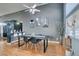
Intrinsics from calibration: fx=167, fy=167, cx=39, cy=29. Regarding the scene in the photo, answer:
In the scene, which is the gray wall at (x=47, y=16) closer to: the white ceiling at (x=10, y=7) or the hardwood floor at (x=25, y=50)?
the white ceiling at (x=10, y=7)

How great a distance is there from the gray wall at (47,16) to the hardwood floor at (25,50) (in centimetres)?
21

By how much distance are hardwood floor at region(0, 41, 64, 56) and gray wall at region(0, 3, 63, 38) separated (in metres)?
0.21

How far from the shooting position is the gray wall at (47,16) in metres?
2.56

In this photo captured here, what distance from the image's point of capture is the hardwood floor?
2.59 meters

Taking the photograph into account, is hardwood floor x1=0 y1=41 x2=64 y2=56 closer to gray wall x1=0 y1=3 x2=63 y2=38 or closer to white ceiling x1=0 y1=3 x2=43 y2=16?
gray wall x1=0 y1=3 x2=63 y2=38

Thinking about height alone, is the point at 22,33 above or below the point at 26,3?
below

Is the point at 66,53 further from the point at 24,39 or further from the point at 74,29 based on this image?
the point at 24,39

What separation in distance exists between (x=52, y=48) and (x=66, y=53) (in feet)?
0.77

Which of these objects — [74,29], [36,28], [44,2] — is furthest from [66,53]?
[44,2]

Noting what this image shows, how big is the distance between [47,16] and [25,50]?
2.06ft

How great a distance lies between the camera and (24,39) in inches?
102

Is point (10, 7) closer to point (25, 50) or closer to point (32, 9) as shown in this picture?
point (32, 9)

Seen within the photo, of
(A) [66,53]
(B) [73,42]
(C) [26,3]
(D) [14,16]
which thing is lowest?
(A) [66,53]

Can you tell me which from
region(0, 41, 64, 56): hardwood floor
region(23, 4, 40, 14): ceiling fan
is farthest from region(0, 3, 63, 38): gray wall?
region(0, 41, 64, 56): hardwood floor
